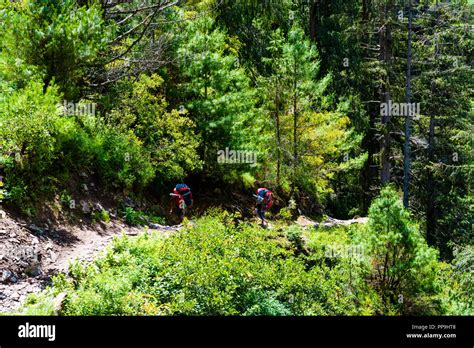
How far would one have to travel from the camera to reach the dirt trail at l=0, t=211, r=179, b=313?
9.07 metres

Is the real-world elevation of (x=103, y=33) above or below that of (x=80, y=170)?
above

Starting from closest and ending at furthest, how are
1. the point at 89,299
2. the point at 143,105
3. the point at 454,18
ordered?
1. the point at 89,299
2. the point at 143,105
3. the point at 454,18

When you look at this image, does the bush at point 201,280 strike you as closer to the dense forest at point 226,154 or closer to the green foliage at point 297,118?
the dense forest at point 226,154

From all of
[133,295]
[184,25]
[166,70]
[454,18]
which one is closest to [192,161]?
[166,70]

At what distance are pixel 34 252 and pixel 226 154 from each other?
1101cm

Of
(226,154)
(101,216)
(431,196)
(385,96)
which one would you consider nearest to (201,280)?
(101,216)

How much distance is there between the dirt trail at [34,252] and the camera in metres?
9.07

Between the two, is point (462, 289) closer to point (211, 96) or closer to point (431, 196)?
point (211, 96)

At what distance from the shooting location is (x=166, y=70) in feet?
67.6

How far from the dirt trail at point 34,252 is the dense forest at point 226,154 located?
0.37 meters

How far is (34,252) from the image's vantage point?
1013cm

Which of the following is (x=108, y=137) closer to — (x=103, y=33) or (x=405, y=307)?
(x=103, y=33)

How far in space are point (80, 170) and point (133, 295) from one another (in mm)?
6700

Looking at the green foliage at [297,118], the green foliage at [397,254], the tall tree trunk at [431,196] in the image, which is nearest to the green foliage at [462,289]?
the green foliage at [397,254]
